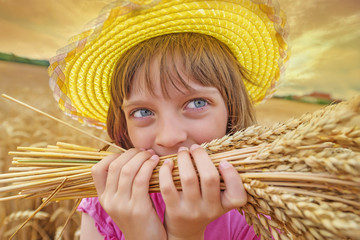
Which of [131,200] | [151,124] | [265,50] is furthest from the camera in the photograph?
[265,50]

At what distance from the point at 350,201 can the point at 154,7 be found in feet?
2.88

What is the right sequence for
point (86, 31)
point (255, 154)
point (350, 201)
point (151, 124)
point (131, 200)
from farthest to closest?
point (151, 124) < point (86, 31) < point (131, 200) < point (255, 154) < point (350, 201)

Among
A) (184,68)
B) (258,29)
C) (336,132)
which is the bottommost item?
(336,132)

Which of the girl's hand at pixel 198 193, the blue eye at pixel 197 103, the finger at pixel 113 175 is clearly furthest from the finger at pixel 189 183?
the blue eye at pixel 197 103

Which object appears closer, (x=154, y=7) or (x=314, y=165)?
(x=314, y=165)

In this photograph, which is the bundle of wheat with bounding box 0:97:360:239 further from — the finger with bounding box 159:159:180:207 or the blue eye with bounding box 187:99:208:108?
the blue eye with bounding box 187:99:208:108

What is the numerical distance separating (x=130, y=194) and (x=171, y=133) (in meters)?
0.25

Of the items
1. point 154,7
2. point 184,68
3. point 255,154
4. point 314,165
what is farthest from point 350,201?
point 154,7

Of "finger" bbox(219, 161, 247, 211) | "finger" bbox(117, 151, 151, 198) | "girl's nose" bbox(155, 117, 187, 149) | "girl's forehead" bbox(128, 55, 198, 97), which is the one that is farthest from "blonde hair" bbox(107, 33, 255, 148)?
"finger" bbox(219, 161, 247, 211)

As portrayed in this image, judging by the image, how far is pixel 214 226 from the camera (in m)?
1.16

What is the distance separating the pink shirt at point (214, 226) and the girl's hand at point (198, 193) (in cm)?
48

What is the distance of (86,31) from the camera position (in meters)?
0.90

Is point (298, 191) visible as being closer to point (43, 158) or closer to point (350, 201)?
point (350, 201)

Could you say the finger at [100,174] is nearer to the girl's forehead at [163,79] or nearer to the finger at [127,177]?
the finger at [127,177]
